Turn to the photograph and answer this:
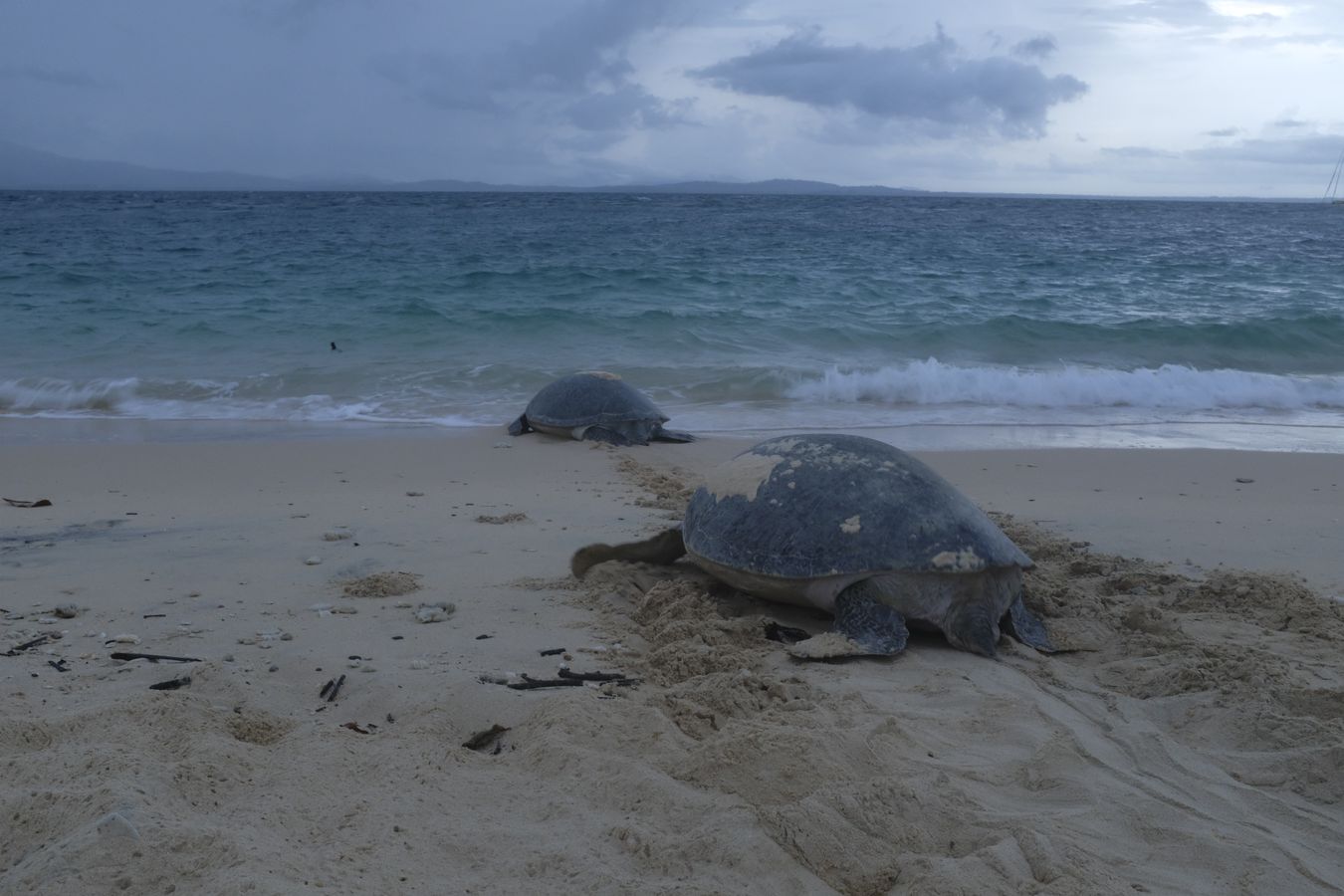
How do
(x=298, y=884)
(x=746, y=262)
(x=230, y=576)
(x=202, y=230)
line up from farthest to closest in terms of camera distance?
(x=202, y=230), (x=746, y=262), (x=230, y=576), (x=298, y=884)

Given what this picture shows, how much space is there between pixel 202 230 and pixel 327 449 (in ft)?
86.7

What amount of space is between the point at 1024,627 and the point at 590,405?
Result: 5.16m

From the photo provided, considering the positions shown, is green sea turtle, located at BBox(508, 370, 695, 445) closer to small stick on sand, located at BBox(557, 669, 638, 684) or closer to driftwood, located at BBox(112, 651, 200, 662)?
small stick on sand, located at BBox(557, 669, 638, 684)

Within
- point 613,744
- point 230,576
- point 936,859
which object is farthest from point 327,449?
point 936,859

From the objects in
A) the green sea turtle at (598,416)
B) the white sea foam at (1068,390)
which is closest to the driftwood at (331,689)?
the green sea turtle at (598,416)

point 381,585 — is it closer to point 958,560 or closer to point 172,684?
point 172,684

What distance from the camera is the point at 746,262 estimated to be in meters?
22.3

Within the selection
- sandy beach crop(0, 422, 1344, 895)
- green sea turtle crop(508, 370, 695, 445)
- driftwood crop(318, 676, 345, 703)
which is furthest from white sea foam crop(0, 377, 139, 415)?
driftwood crop(318, 676, 345, 703)

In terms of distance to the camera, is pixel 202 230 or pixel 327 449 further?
pixel 202 230

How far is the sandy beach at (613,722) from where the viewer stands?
218 cm

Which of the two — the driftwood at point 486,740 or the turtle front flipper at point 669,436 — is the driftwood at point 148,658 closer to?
the driftwood at point 486,740

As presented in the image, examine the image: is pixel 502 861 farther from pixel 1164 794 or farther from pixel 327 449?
pixel 327 449

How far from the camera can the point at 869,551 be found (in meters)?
3.67

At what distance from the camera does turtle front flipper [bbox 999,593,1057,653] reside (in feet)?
12.2
